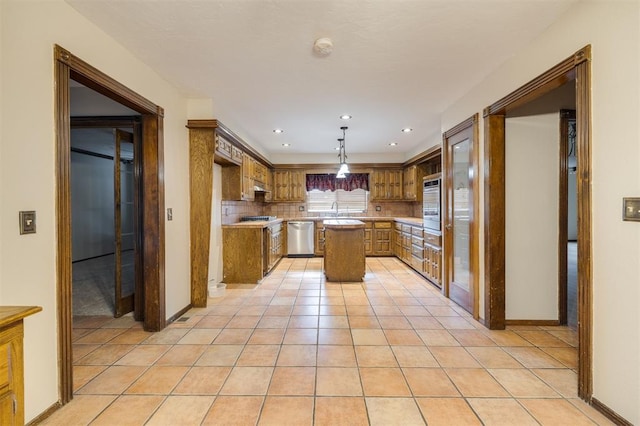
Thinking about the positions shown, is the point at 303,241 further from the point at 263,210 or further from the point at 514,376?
the point at 514,376

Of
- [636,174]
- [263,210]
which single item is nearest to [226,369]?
[636,174]

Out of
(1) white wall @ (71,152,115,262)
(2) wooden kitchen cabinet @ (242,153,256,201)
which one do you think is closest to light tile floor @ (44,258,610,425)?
(2) wooden kitchen cabinet @ (242,153,256,201)

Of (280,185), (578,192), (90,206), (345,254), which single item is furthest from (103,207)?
(578,192)

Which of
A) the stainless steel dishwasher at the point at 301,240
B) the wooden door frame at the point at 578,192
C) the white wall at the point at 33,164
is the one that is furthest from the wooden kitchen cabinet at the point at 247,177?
the wooden door frame at the point at 578,192

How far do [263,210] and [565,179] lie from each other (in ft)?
18.9

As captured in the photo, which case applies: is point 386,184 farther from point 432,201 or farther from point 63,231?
point 63,231

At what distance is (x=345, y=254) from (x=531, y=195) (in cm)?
261

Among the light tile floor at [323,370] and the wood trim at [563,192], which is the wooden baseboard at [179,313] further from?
the wood trim at [563,192]

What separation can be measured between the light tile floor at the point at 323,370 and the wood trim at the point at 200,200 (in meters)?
0.44

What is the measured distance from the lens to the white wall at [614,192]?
155 cm

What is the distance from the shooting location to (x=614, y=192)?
65.1 inches

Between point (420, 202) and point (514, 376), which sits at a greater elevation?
point (420, 202)

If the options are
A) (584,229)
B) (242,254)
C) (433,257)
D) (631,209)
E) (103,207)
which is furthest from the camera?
(103,207)

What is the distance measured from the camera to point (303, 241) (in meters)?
6.94
